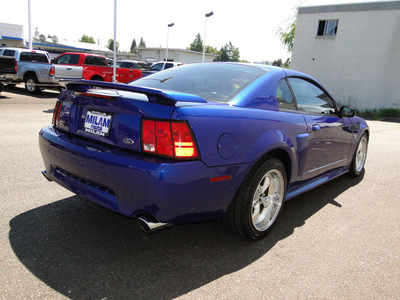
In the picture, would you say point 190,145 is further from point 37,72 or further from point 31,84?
point 31,84

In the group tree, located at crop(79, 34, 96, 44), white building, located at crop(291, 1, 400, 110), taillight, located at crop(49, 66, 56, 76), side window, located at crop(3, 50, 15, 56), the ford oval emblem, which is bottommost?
the ford oval emblem

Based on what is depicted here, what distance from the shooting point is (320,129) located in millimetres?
3510

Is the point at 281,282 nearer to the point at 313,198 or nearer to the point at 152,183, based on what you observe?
the point at 152,183

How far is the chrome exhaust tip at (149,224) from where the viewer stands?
2154 millimetres

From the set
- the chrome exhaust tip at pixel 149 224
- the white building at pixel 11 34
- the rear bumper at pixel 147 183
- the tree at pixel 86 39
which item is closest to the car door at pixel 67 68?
the rear bumper at pixel 147 183

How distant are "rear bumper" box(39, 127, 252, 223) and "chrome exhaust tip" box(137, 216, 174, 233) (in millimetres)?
48

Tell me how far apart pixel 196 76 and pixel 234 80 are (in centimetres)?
41

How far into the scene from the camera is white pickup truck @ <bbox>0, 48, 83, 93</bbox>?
44.8 ft

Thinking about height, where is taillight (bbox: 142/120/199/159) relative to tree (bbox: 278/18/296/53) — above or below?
below

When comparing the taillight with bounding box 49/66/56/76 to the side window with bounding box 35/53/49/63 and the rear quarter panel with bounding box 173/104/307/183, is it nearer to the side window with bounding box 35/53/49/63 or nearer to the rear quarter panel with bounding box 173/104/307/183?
the side window with bounding box 35/53/49/63

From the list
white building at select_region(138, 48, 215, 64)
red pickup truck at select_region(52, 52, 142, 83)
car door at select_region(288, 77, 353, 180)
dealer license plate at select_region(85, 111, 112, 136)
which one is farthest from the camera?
white building at select_region(138, 48, 215, 64)

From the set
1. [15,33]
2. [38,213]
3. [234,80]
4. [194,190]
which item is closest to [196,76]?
[234,80]

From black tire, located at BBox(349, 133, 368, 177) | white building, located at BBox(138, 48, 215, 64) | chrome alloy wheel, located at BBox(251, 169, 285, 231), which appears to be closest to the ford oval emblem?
chrome alloy wheel, located at BBox(251, 169, 285, 231)

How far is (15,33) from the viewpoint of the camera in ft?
163
